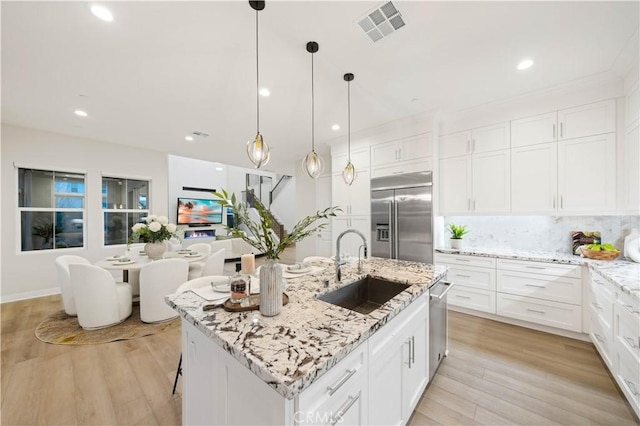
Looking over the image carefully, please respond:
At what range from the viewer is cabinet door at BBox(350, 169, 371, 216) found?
4270 mm

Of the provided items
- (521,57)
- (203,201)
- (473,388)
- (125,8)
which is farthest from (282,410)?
(203,201)

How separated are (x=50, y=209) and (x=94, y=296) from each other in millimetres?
2890

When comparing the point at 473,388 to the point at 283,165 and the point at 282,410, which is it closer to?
the point at 282,410

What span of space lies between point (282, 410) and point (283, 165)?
21.3 ft

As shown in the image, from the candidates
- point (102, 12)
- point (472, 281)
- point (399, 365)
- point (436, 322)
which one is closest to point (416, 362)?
point (399, 365)

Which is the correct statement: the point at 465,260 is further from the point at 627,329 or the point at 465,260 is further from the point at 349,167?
the point at 349,167

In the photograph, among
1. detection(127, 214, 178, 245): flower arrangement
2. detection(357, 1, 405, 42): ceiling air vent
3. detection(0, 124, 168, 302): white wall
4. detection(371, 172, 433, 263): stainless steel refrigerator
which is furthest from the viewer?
detection(0, 124, 168, 302): white wall

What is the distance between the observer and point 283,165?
6.86m

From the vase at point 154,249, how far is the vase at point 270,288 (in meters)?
3.18

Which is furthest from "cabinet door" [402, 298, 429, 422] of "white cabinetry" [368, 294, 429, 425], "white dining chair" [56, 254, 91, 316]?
"white dining chair" [56, 254, 91, 316]

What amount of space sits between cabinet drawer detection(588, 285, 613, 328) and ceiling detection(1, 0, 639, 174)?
7.08 feet

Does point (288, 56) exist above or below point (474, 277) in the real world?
above

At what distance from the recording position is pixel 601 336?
85.2 inches

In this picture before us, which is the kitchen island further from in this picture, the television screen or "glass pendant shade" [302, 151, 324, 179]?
the television screen
